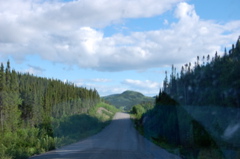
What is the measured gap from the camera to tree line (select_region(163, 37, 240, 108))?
16328mm

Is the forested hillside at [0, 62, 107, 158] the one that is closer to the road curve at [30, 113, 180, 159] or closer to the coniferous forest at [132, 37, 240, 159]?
the road curve at [30, 113, 180, 159]

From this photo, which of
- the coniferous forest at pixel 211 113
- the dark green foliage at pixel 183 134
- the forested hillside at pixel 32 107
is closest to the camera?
the coniferous forest at pixel 211 113

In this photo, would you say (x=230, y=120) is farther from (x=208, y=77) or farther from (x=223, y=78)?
(x=208, y=77)

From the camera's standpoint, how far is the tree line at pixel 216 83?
16328 millimetres

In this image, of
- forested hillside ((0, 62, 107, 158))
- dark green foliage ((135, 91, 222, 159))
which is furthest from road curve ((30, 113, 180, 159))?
forested hillside ((0, 62, 107, 158))

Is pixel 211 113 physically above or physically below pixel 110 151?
above

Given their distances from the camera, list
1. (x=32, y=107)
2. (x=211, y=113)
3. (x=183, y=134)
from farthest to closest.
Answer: (x=32, y=107) < (x=183, y=134) < (x=211, y=113)

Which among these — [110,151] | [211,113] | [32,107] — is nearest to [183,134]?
[211,113]

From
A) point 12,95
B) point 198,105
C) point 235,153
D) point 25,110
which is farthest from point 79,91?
point 235,153

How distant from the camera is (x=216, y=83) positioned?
62.2 ft

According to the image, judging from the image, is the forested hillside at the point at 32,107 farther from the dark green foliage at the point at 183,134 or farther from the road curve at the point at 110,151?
the road curve at the point at 110,151

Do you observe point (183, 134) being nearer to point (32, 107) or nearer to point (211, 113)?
point (211, 113)

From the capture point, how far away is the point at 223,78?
1742 centimetres

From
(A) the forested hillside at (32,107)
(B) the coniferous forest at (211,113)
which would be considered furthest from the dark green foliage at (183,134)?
(A) the forested hillside at (32,107)
